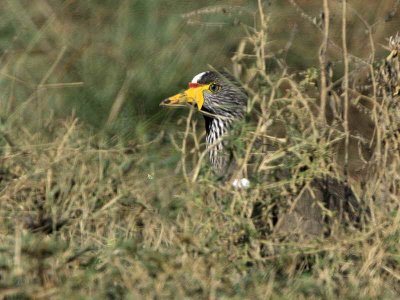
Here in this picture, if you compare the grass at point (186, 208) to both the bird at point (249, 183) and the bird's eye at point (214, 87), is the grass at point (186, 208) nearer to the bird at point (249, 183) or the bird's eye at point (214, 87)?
the bird at point (249, 183)

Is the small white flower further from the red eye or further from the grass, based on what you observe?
the red eye

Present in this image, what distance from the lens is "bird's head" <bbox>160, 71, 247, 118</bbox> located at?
6742mm

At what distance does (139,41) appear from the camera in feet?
22.3

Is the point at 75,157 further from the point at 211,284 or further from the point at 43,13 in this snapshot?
the point at 43,13

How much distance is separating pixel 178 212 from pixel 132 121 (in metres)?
1.88

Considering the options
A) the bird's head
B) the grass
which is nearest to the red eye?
the bird's head

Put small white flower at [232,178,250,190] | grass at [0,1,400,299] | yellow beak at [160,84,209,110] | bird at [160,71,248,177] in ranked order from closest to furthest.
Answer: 1. grass at [0,1,400,299]
2. small white flower at [232,178,250,190]
3. yellow beak at [160,84,209,110]
4. bird at [160,71,248,177]

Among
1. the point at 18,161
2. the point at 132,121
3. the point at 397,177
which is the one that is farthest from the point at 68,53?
the point at 397,177

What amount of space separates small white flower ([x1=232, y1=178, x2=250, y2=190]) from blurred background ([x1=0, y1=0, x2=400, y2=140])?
1.75 metres

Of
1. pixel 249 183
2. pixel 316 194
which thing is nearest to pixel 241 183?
pixel 249 183

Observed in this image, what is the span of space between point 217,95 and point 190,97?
37cm

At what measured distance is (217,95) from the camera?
6.93m

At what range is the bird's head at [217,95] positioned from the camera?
22.1 ft

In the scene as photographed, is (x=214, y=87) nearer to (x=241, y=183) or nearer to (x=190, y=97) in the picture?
(x=190, y=97)
